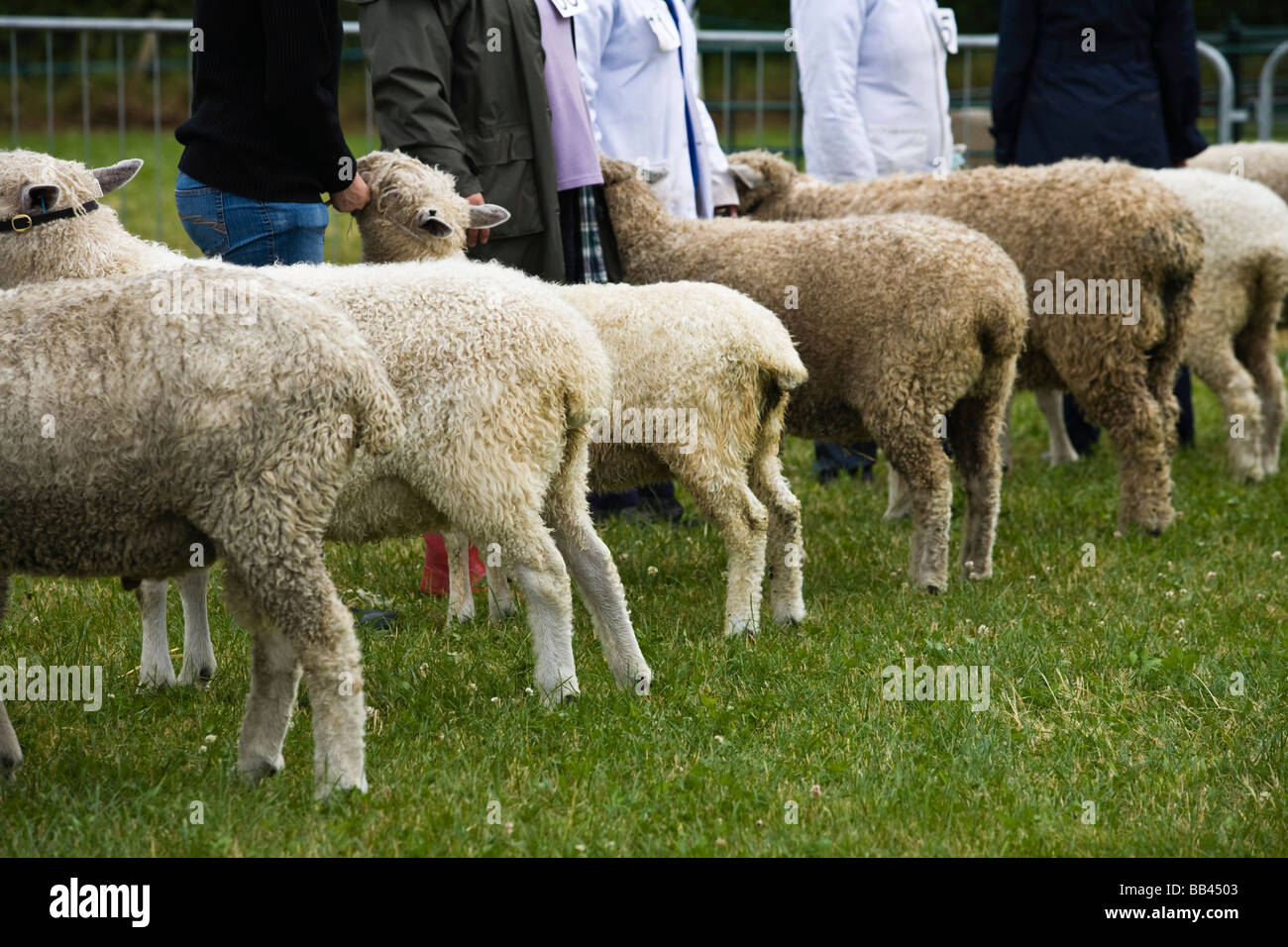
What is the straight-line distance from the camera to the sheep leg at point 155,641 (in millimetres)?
4473

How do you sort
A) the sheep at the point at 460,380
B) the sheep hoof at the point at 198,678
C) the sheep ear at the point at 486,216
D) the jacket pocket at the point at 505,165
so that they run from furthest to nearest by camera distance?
the jacket pocket at the point at 505,165
the sheep ear at the point at 486,216
the sheep hoof at the point at 198,678
the sheep at the point at 460,380

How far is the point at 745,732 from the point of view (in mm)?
4090

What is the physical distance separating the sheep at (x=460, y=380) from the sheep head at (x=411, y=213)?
24.4 inches

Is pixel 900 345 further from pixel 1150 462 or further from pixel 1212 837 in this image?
pixel 1212 837

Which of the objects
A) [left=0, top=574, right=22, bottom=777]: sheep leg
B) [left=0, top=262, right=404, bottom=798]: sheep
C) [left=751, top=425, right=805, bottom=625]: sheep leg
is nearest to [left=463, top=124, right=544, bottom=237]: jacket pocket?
[left=751, top=425, right=805, bottom=625]: sheep leg

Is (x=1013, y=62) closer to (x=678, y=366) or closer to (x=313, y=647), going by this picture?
(x=678, y=366)

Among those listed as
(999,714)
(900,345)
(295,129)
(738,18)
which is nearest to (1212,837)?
(999,714)

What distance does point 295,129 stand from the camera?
4.43 metres

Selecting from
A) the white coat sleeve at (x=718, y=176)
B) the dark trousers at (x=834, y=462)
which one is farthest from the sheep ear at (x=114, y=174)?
the dark trousers at (x=834, y=462)

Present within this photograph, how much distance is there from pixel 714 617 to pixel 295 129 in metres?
2.29

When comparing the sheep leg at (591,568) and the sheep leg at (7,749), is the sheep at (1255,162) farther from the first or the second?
the sheep leg at (7,749)

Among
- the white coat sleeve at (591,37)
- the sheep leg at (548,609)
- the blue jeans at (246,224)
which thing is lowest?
the sheep leg at (548,609)

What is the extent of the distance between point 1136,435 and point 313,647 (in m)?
4.39

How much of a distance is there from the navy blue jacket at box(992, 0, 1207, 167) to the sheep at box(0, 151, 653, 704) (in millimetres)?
4321
